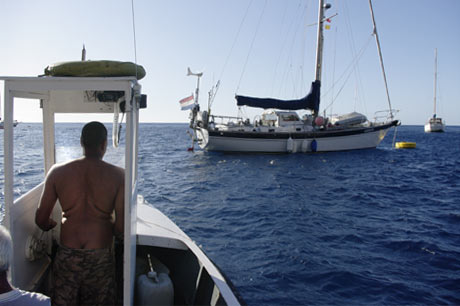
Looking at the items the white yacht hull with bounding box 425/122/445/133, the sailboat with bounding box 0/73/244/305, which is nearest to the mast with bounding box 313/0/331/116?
the sailboat with bounding box 0/73/244/305

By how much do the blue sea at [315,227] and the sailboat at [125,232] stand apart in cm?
27

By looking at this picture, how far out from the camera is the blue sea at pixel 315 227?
5.28 metres

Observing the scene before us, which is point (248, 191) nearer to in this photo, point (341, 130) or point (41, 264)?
point (41, 264)

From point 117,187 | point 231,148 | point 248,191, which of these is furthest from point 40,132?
point 231,148

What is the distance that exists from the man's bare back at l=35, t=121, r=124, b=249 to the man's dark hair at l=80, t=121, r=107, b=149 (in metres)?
0.06

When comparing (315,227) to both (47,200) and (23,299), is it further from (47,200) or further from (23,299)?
(23,299)

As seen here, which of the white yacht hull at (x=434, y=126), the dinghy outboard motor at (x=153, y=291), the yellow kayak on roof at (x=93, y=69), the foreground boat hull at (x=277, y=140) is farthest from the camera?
the white yacht hull at (x=434, y=126)

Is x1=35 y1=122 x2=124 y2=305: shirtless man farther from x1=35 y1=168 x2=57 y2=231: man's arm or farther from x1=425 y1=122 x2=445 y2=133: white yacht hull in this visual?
x1=425 y1=122 x2=445 y2=133: white yacht hull

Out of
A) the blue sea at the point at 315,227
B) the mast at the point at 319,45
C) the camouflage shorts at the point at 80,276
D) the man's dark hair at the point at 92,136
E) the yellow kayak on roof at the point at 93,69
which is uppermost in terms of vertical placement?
the mast at the point at 319,45

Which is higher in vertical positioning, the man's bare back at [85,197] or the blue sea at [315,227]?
the man's bare back at [85,197]

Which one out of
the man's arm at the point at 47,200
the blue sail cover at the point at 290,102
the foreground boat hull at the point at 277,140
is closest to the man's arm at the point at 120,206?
the man's arm at the point at 47,200

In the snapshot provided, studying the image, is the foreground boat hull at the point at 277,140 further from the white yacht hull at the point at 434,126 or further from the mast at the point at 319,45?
the white yacht hull at the point at 434,126

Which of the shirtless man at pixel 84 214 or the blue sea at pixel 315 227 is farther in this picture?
the blue sea at pixel 315 227

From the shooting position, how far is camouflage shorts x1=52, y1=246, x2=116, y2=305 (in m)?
2.47
